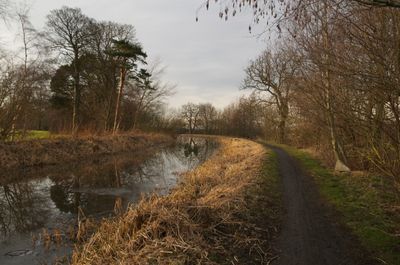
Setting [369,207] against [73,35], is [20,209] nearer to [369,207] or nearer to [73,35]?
[369,207]

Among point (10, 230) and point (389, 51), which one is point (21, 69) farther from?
point (389, 51)

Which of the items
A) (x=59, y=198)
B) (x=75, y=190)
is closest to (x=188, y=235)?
(x=59, y=198)

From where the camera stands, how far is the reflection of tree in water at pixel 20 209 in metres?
7.65

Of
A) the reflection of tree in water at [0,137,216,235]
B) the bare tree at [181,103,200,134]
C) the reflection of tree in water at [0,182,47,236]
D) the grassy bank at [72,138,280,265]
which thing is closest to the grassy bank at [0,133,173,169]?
the reflection of tree in water at [0,137,216,235]

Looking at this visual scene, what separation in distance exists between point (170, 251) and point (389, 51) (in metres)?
4.70

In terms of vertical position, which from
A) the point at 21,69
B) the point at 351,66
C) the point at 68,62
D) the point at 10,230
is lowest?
the point at 10,230

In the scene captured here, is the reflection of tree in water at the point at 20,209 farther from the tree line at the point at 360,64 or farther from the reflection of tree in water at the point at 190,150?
the reflection of tree in water at the point at 190,150

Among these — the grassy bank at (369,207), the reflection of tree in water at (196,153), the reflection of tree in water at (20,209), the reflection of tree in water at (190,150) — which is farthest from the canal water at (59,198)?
the reflection of tree in water at (190,150)

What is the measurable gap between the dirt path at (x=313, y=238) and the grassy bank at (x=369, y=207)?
291 millimetres

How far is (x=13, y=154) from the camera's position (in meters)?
16.2

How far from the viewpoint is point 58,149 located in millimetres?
19250

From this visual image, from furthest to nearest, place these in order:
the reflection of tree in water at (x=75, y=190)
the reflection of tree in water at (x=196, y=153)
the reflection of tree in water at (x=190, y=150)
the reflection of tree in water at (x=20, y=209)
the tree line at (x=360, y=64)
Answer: the reflection of tree in water at (x=190, y=150), the reflection of tree in water at (x=196, y=153), the reflection of tree in water at (x=75, y=190), the reflection of tree in water at (x=20, y=209), the tree line at (x=360, y=64)

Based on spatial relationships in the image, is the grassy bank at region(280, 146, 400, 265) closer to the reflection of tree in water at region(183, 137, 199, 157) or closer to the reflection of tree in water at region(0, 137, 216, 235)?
Result: the reflection of tree in water at region(0, 137, 216, 235)

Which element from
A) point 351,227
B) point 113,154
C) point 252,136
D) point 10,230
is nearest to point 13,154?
point 113,154
